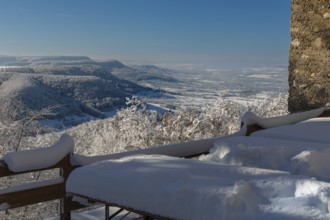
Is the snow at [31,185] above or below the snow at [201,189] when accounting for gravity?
below

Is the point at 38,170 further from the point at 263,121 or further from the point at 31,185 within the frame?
the point at 263,121

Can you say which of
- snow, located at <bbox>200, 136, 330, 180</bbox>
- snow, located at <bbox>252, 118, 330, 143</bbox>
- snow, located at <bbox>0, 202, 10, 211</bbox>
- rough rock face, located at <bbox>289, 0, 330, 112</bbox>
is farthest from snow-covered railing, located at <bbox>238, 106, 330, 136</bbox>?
snow, located at <bbox>0, 202, 10, 211</bbox>

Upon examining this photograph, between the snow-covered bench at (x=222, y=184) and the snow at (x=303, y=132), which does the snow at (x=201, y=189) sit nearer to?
the snow-covered bench at (x=222, y=184)

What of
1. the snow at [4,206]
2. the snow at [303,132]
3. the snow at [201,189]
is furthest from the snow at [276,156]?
the snow at [4,206]

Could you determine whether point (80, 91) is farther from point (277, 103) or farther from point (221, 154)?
point (221, 154)

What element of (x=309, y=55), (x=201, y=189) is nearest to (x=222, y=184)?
(x=201, y=189)

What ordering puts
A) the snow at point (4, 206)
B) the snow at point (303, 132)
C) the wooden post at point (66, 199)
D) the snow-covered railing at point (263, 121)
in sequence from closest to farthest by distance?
the snow at point (4, 206)
the wooden post at point (66, 199)
the snow at point (303, 132)
the snow-covered railing at point (263, 121)

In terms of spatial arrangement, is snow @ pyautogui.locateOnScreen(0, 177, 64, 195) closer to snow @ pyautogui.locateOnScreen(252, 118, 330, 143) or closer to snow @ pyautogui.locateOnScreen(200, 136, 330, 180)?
snow @ pyautogui.locateOnScreen(200, 136, 330, 180)
